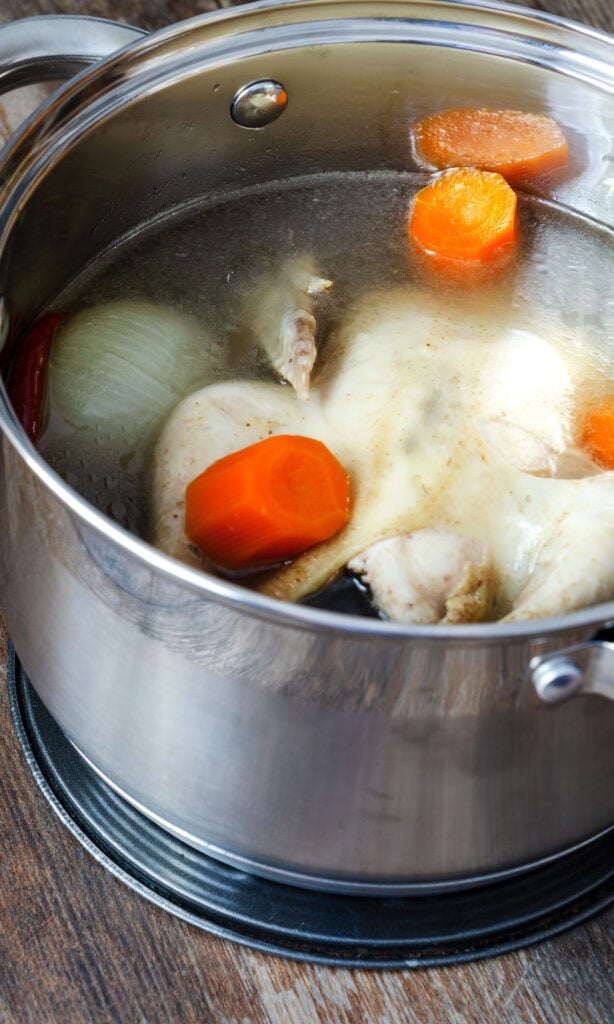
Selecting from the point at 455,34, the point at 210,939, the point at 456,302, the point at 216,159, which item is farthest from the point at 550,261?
the point at 210,939

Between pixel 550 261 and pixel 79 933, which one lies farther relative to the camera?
pixel 550 261

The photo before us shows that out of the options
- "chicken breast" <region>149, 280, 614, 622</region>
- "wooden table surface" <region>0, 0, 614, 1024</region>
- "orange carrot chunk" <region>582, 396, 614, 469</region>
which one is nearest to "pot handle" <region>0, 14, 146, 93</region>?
"chicken breast" <region>149, 280, 614, 622</region>

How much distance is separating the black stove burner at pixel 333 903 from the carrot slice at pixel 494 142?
0.77m

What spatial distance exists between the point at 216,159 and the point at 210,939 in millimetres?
834

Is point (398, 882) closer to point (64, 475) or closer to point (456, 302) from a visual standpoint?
point (64, 475)

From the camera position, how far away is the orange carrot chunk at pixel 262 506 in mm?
959

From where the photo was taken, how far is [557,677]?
0.69 meters

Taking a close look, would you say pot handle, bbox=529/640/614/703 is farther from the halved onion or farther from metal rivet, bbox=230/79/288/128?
metal rivet, bbox=230/79/288/128

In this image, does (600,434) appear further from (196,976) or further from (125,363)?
(196,976)

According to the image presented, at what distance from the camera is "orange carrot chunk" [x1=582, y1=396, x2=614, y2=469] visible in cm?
109

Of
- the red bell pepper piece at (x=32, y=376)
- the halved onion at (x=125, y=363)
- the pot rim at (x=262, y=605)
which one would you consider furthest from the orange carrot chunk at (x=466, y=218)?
the pot rim at (x=262, y=605)

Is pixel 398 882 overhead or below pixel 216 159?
below

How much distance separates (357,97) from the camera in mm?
1266

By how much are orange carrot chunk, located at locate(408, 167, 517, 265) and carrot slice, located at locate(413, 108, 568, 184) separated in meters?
0.03
